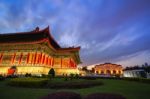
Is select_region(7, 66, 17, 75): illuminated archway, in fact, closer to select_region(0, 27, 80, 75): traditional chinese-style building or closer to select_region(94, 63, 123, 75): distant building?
select_region(0, 27, 80, 75): traditional chinese-style building

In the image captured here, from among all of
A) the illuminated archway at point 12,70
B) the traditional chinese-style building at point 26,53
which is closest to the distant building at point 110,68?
the traditional chinese-style building at point 26,53

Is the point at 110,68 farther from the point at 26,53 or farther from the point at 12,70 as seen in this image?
the point at 12,70

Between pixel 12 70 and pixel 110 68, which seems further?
pixel 110 68

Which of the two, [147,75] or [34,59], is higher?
[34,59]

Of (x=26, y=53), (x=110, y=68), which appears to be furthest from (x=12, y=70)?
(x=110, y=68)

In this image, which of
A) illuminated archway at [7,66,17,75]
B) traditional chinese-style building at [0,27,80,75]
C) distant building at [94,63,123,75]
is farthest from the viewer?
distant building at [94,63,123,75]

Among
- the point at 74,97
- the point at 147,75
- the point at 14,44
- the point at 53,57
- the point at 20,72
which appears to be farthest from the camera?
the point at 53,57

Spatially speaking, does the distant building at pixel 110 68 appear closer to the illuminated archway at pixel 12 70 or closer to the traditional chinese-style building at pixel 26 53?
the traditional chinese-style building at pixel 26 53


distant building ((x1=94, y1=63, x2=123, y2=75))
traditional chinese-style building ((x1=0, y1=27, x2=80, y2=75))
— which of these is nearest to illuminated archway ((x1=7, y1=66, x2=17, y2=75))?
traditional chinese-style building ((x1=0, y1=27, x2=80, y2=75))

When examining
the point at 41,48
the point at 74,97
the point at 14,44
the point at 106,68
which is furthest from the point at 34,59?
the point at 106,68

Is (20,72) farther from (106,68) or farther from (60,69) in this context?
(106,68)

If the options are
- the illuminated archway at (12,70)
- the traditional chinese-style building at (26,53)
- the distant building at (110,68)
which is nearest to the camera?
the illuminated archway at (12,70)

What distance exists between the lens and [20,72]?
28.8 metres

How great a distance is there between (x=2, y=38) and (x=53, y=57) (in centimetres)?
1424
